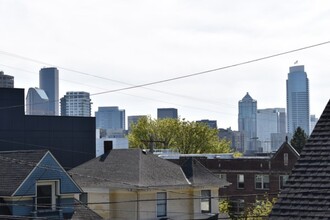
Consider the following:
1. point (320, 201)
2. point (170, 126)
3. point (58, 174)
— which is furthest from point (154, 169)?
point (170, 126)

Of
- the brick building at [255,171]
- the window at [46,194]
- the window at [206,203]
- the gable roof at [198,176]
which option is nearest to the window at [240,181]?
the brick building at [255,171]

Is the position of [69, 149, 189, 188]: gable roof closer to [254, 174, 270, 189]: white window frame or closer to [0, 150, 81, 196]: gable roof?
[0, 150, 81, 196]: gable roof

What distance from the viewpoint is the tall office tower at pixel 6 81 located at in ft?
319

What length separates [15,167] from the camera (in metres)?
30.5

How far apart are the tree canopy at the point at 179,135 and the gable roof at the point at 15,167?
66320mm

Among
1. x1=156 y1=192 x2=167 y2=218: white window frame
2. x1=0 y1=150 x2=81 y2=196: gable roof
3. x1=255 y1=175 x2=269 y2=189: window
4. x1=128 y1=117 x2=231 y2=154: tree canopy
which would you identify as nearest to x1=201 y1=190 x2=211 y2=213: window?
x1=156 y1=192 x2=167 y2=218: white window frame

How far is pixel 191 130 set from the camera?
324 feet

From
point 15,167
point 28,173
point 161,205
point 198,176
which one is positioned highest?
point 15,167

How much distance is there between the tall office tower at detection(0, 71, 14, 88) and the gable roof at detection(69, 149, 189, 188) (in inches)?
2141

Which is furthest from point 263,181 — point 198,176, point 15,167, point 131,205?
point 15,167

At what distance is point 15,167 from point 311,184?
18960mm

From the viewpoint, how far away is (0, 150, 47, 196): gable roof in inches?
1144

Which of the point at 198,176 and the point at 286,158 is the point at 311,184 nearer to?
the point at 198,176

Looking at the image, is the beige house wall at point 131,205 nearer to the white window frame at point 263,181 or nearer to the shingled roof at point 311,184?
the shingled roof at point 311,184
